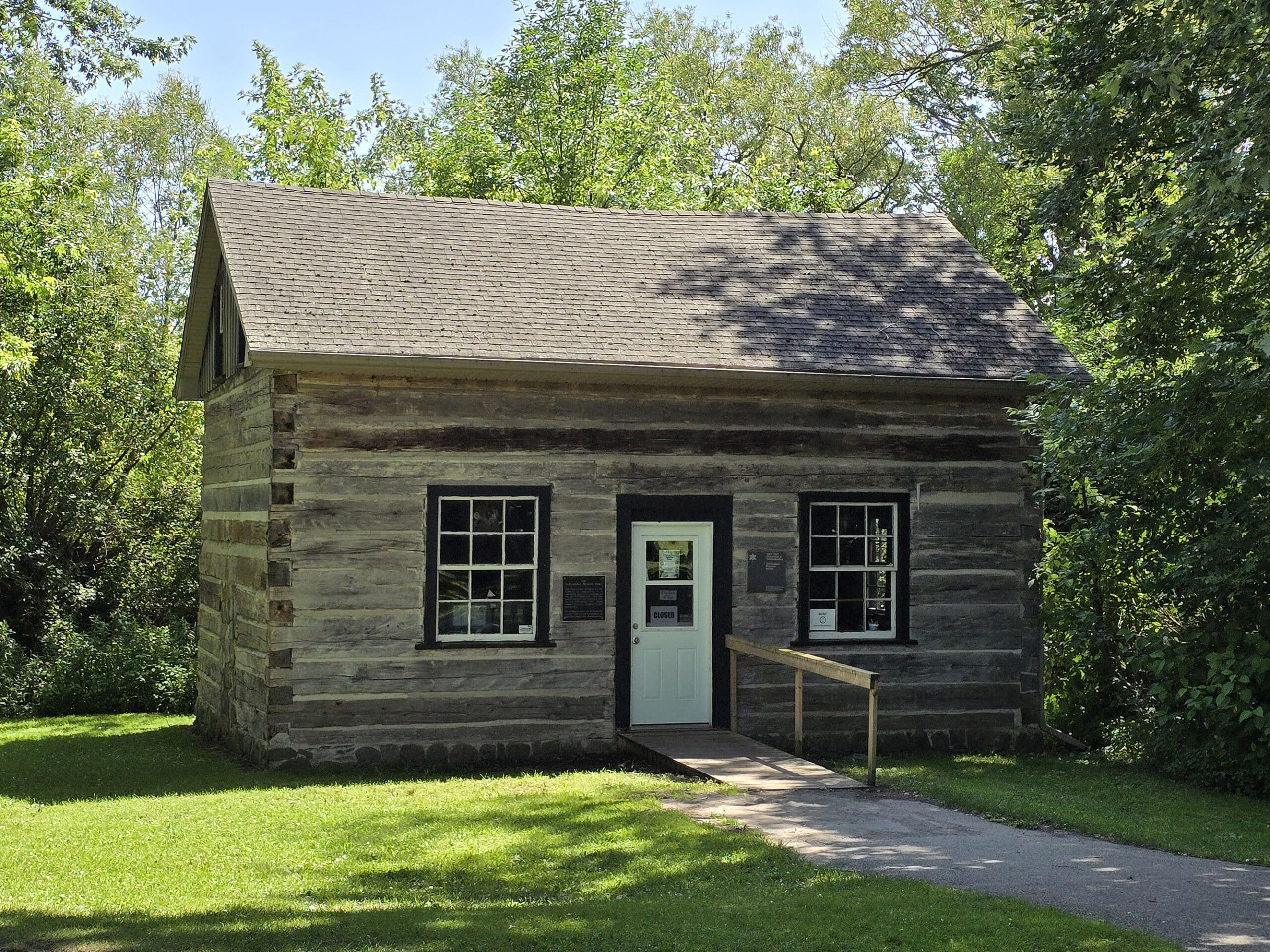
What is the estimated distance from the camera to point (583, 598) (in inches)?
544

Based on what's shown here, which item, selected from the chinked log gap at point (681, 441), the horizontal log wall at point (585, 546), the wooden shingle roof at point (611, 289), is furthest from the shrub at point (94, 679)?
the chinked log gap at point (681, 441)

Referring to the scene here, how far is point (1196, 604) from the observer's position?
13.2 metres

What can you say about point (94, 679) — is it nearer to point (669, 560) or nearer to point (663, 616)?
point (663, 616)

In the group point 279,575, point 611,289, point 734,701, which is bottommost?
point 734,701

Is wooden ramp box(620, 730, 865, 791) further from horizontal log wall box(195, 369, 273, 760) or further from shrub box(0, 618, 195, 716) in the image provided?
shrub box(0, 618, 195, 716)

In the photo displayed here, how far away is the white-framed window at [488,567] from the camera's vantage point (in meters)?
13.5

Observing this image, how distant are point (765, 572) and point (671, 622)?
3.59 feet

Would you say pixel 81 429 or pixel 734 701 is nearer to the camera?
pixel 734 701

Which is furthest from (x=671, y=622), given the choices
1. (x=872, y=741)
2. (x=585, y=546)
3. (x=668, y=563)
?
(x=872, y=741)

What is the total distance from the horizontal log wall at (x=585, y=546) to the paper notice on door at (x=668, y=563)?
58cm

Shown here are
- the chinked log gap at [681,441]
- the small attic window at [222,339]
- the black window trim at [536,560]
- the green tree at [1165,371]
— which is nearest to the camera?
the green tree at [1165,371]

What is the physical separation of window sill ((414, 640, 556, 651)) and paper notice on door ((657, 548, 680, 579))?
1.36m

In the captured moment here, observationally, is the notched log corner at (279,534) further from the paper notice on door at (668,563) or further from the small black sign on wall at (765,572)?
the small black sign on wall at (765,572)

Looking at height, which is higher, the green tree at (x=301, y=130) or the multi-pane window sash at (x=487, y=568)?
the green tree at (x=301, y=130)
